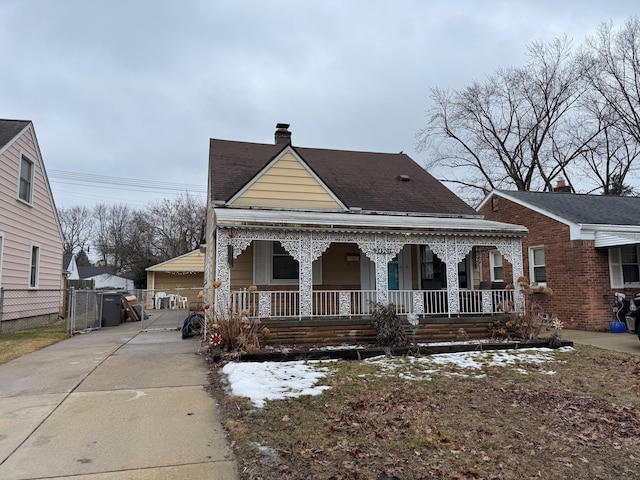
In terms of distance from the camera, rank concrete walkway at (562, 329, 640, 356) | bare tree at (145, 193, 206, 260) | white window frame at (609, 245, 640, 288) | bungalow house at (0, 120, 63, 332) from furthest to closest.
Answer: bare tree at (145, 193, 206, 260) → white window frame at (609, 245, 640, 288) → bungalow house at (0, 120, 63, 332) → concrete walkway at (562, 329, 640, 356)

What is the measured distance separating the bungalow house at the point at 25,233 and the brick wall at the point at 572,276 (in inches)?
607

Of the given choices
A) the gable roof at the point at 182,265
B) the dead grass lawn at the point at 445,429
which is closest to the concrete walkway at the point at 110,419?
the dead grass lawn at the point at 445,429

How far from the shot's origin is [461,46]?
15.9 metres

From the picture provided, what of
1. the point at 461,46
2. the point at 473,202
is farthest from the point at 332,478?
the point at 473,202

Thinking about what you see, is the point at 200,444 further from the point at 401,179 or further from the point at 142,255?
the point at 142,255

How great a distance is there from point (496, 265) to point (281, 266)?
9416mm

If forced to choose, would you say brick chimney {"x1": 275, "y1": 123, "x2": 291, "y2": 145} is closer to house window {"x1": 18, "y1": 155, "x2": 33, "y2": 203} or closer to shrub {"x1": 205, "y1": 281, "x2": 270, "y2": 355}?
house window {"x1": 18, "y1": 155, "x2": 33, "y2": 203}

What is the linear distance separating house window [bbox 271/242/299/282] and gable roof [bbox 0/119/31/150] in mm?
8132

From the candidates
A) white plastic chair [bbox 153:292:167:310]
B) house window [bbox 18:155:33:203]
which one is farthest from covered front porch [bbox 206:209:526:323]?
white plastic chair [bbox 153:292:167:310]

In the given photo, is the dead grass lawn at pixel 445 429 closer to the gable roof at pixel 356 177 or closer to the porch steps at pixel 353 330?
the porch steps at pixel 353 330

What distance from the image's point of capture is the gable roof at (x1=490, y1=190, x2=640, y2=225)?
43.7ft

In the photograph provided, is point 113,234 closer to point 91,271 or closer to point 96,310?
point 91,271

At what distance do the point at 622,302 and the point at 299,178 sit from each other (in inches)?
393

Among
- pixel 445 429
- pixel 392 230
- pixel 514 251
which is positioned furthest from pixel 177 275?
pixel 445 429
